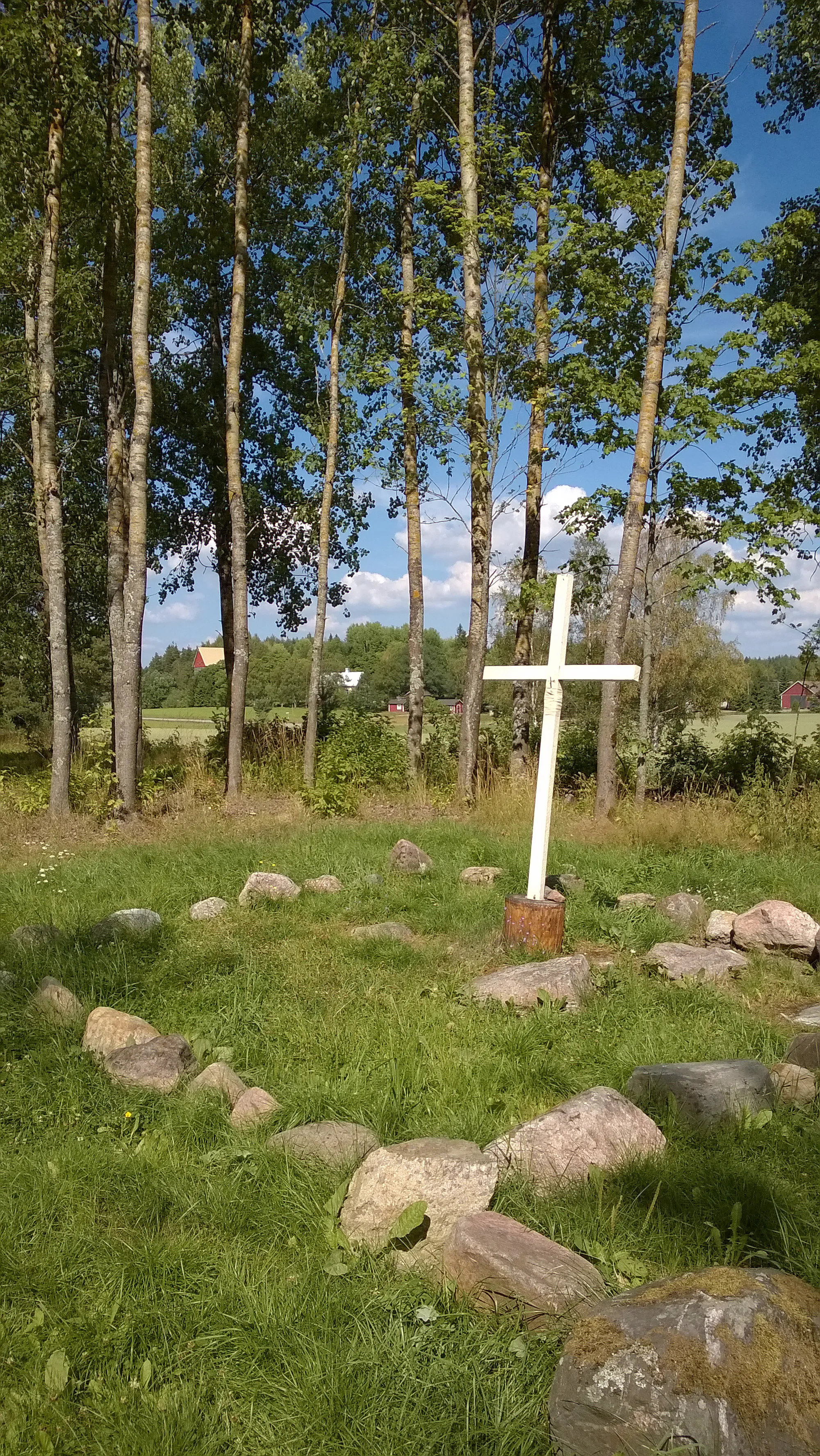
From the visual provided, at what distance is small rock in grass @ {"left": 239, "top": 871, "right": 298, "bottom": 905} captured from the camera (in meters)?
6.71

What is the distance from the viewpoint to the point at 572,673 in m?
6.03

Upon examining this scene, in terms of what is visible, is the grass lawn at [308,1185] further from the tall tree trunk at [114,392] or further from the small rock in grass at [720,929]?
the tall tree trunk at [114,392]

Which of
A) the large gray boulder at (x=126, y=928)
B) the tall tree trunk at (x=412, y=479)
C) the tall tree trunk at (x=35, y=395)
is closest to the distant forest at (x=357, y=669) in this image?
the tall tree trunk at (x=412, y=479)

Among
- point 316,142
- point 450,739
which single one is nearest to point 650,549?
point 450,739

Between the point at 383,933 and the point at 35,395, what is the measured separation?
1108cm

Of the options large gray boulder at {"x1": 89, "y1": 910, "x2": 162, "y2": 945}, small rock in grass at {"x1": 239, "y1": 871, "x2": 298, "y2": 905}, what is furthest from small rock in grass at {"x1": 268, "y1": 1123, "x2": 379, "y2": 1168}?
small rock in grass at {"x1": 239, "y1": 871, "x2": 298, "y2": 905}

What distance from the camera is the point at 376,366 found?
12641 mm

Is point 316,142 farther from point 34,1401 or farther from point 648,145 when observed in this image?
point 34,1401

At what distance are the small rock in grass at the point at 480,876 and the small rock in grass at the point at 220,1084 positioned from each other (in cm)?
375

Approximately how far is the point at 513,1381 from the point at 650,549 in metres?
11.2

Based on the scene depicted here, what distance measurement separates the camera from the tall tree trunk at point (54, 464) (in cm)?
1031

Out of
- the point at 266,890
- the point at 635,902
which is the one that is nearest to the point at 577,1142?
the point at 635,902

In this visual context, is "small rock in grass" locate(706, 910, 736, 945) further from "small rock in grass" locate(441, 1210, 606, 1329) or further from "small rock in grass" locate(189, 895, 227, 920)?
"small rock in grass" locate(441, 1210, 606, 1329)

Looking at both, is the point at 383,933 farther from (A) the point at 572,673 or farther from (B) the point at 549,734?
(A) the point at 572,673
